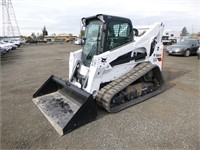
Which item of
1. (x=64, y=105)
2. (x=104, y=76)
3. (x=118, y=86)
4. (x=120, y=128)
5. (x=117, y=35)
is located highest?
(x=117, y=35)

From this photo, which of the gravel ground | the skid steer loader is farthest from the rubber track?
the gravel ground

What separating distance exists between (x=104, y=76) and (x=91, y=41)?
113 centimetres

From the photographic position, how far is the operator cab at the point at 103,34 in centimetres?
419

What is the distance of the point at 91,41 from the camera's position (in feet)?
15.2

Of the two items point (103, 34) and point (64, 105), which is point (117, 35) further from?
point (64, 105)

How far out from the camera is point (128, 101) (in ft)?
13.9

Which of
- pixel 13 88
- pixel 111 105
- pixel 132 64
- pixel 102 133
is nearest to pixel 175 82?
pixel 132 64

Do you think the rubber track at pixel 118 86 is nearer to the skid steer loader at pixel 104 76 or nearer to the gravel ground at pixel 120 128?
the skid steer loader at pixel 104 76

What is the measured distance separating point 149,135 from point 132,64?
2341mm

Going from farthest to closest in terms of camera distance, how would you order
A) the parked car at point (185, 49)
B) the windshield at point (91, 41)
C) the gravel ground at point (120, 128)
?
the parked car at point (185, 49) → the windshield at point (91, 41) → the gravel ground at point (120, 128)

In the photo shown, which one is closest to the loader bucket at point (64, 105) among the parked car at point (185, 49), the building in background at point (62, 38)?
the parked car at point (185, 49)

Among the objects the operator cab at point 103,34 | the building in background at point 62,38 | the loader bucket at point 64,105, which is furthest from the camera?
the building in background at point 62,38

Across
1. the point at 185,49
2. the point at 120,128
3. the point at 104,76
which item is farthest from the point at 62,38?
the point at 120,128

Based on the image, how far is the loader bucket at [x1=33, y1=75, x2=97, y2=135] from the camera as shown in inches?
127
